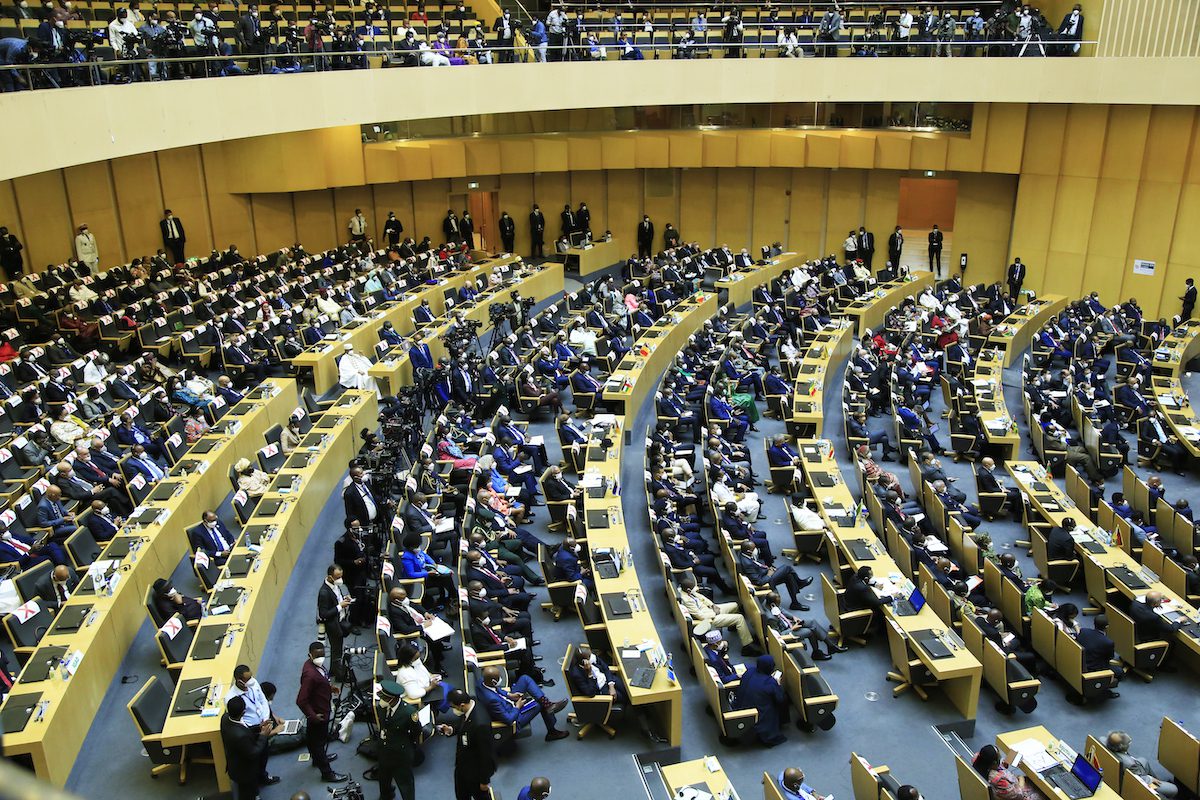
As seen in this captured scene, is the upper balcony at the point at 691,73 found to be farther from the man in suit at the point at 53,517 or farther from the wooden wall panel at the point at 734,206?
the man in suit at the point at 53,517

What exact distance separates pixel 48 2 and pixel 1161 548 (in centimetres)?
1900

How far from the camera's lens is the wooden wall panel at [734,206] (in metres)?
29.7

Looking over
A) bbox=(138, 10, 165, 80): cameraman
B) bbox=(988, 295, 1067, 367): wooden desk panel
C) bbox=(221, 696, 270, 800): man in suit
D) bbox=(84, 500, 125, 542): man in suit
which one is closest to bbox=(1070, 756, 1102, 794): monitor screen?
bbox=(221, 696, 270, 800): man in suit

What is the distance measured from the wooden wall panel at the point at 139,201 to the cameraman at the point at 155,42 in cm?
636

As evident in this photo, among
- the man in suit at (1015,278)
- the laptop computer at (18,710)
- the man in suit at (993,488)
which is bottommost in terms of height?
the man in suit at (1015,278)

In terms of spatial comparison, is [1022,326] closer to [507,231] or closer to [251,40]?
[507,231]

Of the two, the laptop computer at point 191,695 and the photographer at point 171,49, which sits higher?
the photographer at point 171,49

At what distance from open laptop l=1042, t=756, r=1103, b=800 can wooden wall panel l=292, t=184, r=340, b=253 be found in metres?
22.6

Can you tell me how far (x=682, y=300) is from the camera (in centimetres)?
2228

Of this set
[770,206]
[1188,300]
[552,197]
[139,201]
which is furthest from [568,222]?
[1188,300]

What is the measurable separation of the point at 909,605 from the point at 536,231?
19.2 metres

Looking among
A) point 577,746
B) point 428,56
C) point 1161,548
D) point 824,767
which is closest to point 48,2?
point 428,56

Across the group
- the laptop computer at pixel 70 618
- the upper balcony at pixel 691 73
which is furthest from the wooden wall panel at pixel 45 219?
the laptop computer at pixel 70 618

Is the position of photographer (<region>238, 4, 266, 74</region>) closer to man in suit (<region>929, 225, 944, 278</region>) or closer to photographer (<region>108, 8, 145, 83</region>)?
photographer (<region>108, 8, 145, 83</region>)
